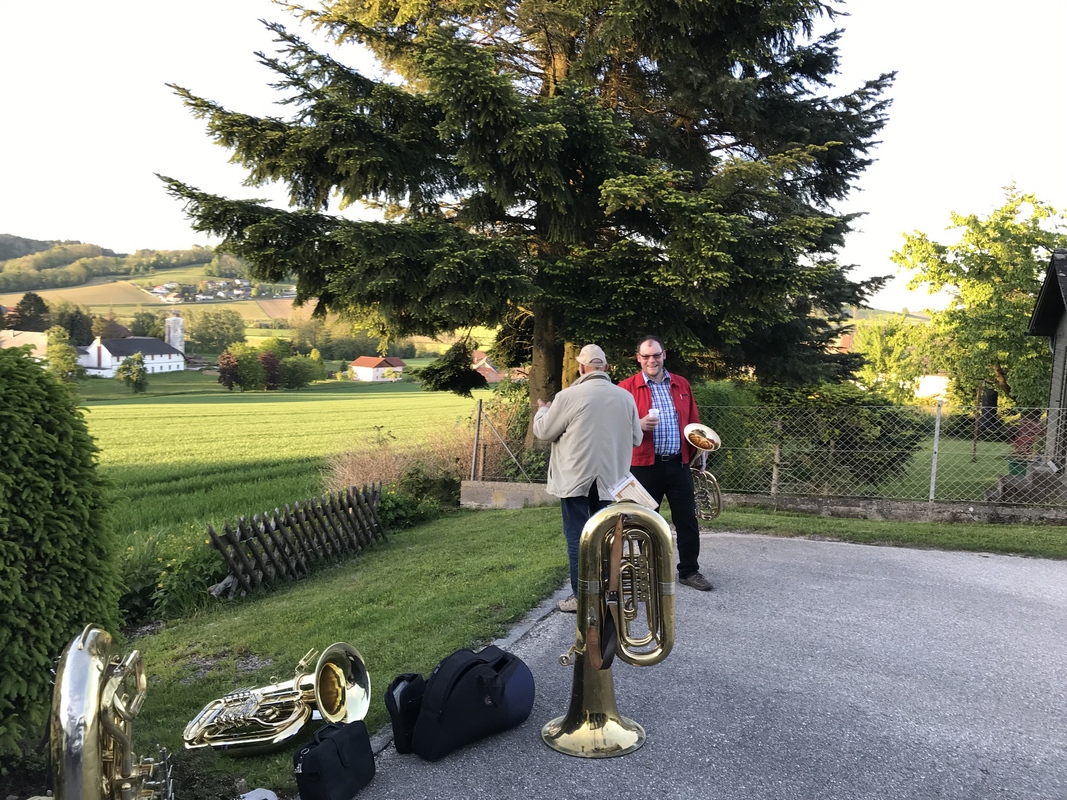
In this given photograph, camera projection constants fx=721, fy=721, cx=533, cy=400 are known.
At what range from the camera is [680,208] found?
9.63m

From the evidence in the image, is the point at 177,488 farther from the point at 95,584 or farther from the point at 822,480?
the point at 95,584

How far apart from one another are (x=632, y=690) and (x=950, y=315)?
103 feet

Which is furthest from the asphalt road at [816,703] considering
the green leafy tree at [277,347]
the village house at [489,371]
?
the green leafy tree at [277,347]

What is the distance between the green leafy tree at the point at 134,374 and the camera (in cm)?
6819

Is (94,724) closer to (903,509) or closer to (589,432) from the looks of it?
(589,432)

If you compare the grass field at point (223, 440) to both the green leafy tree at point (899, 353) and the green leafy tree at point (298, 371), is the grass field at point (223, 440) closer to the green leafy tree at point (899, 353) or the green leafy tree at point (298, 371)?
the green leafy tree at point (298, 371)

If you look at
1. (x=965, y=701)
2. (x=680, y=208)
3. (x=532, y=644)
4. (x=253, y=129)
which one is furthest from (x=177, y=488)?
(x=965, y=701)

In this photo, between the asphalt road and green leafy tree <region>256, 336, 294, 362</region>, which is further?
green leafy tree <region>256, 336, 294, 362</region>

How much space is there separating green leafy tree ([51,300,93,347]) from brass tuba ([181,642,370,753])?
71995 mm

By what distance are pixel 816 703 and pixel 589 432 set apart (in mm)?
2062

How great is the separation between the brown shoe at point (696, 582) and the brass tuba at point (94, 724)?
15.5 feet

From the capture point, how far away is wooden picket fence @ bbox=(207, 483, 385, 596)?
7684mm

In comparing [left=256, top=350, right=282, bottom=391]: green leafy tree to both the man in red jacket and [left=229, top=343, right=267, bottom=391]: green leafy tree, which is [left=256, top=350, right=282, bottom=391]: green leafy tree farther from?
the man in red jacket

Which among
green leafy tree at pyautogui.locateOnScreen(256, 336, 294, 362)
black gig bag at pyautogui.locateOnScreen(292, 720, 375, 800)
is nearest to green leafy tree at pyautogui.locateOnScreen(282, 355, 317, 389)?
green leafy tree at pyautogui.locateOnScreen(256, 336, 294, 362)
